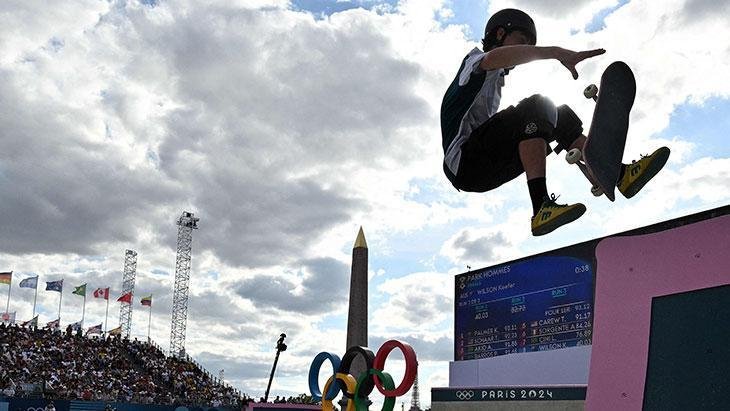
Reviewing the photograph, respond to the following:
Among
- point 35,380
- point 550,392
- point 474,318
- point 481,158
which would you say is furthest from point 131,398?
point 481,158

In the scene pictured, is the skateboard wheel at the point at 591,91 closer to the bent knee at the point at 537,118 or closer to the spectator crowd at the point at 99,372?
the bent knee at the point at 537,118

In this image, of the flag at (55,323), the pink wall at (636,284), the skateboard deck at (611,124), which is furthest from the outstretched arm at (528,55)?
the flag at (55,323)

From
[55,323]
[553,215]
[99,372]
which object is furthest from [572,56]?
[55,323]

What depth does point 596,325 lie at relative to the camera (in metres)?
3.02

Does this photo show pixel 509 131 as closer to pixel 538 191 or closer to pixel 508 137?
pixel 508 137

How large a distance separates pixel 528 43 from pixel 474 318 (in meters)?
19.6

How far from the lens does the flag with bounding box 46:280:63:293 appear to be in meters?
40.9

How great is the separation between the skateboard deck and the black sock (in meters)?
0.25

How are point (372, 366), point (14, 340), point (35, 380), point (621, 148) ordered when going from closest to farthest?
point (621, 148)
point (372, 366)
point (35, 380)
point (14, 340)

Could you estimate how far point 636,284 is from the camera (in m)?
2.96

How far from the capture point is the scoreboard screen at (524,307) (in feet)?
61.8

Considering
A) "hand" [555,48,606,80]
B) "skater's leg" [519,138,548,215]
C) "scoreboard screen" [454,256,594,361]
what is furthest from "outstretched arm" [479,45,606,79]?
"scoreboard screen" [454,256,594,361]

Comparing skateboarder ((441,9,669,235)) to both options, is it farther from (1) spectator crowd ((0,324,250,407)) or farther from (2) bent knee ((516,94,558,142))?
(1) spectator crowd ((0,324,250,407))

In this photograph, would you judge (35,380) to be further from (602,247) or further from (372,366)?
(602,247)
